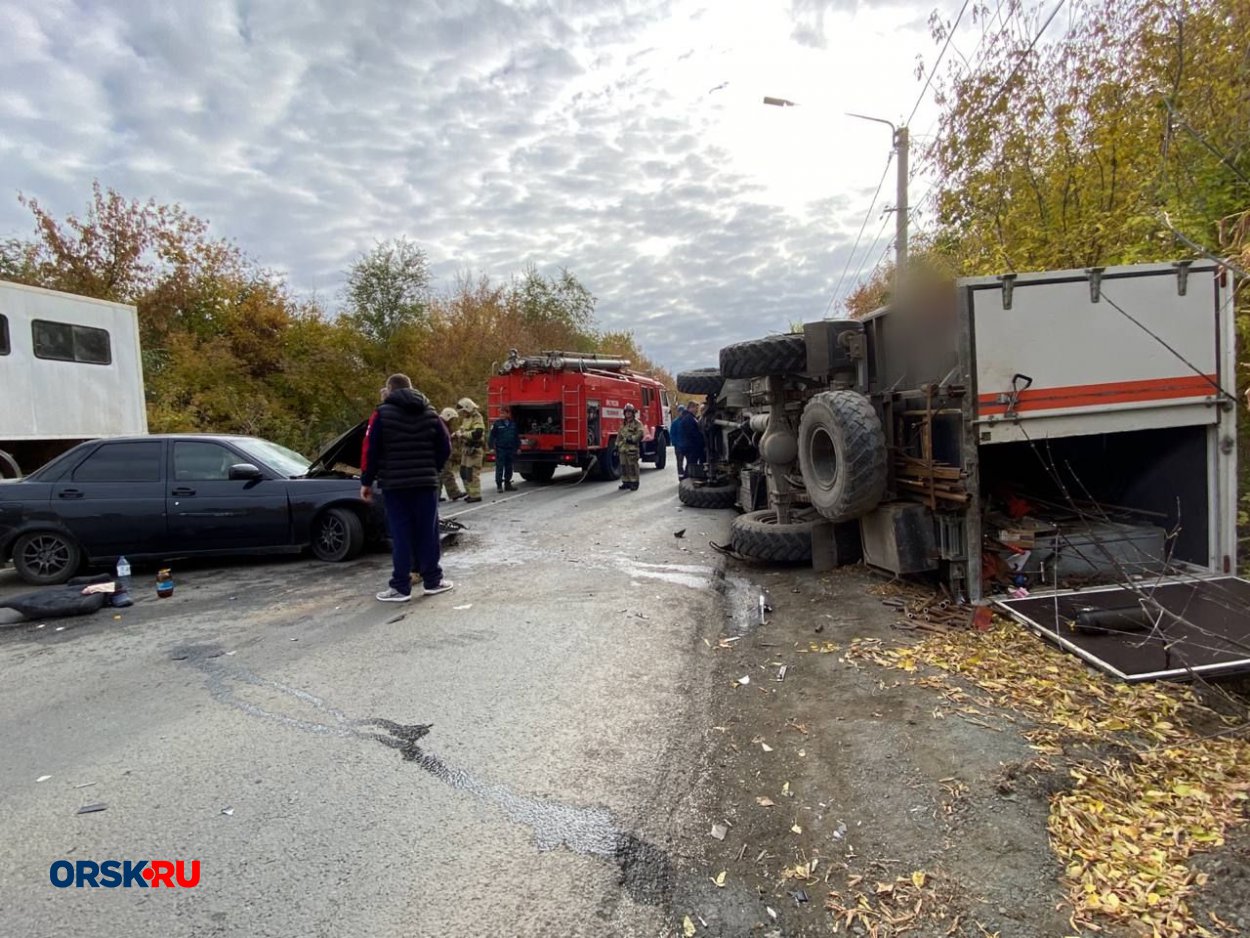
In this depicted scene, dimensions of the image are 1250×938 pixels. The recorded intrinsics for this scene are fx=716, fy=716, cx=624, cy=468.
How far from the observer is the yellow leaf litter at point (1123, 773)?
2.13 meters

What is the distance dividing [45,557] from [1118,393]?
933 centimetres

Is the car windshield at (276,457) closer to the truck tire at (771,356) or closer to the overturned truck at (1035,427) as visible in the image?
the truck tire at (771,356)

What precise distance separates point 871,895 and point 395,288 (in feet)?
88.5

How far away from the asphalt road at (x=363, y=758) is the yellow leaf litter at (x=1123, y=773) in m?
1.31

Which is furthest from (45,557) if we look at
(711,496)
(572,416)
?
(572,416)

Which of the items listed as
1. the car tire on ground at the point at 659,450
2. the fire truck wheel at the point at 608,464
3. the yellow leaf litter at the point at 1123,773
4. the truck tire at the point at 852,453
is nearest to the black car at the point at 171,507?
the truck tire at the point at 852,453

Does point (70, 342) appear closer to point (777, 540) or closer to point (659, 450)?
point (777, 540)

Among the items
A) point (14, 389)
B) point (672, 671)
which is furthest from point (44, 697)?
point (14, 389)

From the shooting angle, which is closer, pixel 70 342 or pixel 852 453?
pixel 852 453

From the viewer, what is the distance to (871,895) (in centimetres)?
223

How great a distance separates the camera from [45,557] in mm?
7039

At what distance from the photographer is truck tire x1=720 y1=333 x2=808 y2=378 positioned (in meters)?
6.51

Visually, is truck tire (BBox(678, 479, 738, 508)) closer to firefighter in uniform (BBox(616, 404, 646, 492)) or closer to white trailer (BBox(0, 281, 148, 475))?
firefighter in uniform (BBox(616, 404, 646, 492))

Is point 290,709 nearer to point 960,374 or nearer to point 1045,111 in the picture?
point 960,374
